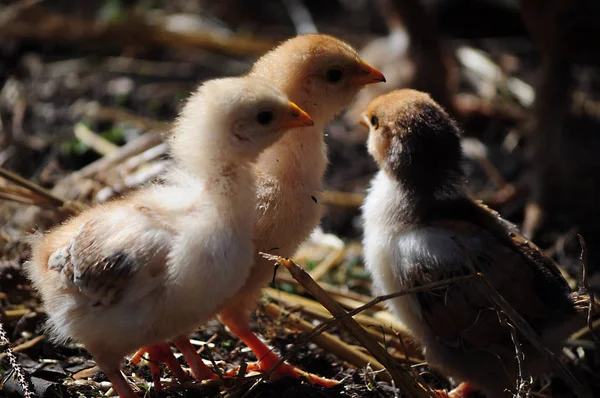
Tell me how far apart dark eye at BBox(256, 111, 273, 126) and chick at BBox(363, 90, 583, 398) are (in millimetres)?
694

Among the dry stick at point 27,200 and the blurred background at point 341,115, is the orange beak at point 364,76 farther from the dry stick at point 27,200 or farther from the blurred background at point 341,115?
the dry stick at point 27,200

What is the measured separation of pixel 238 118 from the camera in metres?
2.57

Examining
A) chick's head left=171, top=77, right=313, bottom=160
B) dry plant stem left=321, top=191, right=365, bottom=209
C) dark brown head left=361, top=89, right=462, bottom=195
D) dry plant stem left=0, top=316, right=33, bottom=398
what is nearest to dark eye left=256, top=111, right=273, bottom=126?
chick's head left=171, top=77, right=313, bottom=160

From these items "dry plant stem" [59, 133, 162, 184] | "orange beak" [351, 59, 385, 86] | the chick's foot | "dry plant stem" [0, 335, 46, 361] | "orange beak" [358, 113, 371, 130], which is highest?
"orange beak" [351, 59, 385, 86]

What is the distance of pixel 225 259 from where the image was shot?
2.45 meters

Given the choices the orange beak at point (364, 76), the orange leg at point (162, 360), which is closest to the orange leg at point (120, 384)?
the orange leg at point (162, 360)

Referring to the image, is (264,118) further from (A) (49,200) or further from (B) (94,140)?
(B) (94,140)

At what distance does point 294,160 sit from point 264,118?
1.22ft

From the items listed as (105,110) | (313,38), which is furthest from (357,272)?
(105,110)

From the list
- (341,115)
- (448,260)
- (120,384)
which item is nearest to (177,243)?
A: (120,384)

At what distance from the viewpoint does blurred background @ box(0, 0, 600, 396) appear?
430 cm

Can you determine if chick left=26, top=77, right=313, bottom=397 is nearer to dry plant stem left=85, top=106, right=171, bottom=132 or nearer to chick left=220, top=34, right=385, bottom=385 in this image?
chick left=220, top=34, right=385, bottom=385

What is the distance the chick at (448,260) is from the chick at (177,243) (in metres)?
0.61

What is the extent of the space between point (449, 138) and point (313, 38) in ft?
2.17
